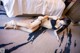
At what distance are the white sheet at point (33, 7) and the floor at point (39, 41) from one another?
28 centimetres

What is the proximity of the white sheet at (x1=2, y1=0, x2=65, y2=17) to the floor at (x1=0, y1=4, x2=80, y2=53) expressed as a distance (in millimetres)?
281

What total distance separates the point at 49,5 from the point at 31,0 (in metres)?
0.38

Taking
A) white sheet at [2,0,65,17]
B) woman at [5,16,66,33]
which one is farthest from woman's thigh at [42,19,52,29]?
white sheet at [2,0,65,17]

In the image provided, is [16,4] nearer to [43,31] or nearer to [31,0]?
[31,0]

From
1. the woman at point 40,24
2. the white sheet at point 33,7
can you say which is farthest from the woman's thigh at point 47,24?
the white sheet at point 33,7

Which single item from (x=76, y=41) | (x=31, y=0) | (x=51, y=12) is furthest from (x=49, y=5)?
(x=76, y=41)

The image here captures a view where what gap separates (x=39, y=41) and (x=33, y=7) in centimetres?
70

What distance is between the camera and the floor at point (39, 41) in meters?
1.84

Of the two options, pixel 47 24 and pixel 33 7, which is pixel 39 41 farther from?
pixel 33 7

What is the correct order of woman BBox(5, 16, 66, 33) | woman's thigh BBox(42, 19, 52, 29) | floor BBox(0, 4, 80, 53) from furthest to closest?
1. woman's thigh BBox(42, 19, 52, 29)
2. woman BBox(5, 16, 66, 33)
3. floor BBox(0, 4, 80, 53)

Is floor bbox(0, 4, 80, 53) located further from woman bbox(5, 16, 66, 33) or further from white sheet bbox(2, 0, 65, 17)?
white sheet bbox(2, 0, 65, 17)

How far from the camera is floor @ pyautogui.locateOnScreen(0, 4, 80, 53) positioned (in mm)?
1843

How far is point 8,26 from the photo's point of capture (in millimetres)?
2176

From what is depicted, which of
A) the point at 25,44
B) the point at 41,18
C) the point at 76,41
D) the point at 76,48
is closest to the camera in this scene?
the point at 25,44
